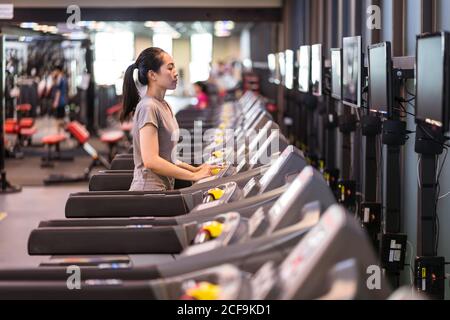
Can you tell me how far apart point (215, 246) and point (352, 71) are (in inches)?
141

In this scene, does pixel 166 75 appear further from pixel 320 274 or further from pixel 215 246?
pixel 320 274

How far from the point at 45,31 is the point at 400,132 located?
11874 mm

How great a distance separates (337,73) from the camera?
682 cm

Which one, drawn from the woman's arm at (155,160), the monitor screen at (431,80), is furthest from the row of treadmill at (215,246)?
the monitor screen at (431,80)

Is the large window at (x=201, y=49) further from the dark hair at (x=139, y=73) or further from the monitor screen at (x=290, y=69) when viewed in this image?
the dark hair at (x=139, y=73)

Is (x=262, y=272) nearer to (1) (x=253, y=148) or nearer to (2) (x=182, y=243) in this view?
(2) (x=182, y=243)

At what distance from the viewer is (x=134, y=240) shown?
3.17 m

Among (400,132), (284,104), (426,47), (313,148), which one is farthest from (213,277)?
(284,104)

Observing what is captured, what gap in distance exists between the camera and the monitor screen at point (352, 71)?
564 cm

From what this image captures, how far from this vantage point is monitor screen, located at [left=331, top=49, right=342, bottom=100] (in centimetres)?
654

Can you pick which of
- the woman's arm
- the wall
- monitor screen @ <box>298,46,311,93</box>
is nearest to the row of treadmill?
the woman's arm

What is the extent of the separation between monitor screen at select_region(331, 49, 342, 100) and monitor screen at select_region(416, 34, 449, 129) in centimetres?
266

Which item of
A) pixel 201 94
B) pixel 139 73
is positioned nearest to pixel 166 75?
pixel 139 73

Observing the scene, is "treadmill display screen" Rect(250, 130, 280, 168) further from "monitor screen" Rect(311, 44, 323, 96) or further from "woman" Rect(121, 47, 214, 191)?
"monitor screen" Rect(311, 44, 323, 96)
